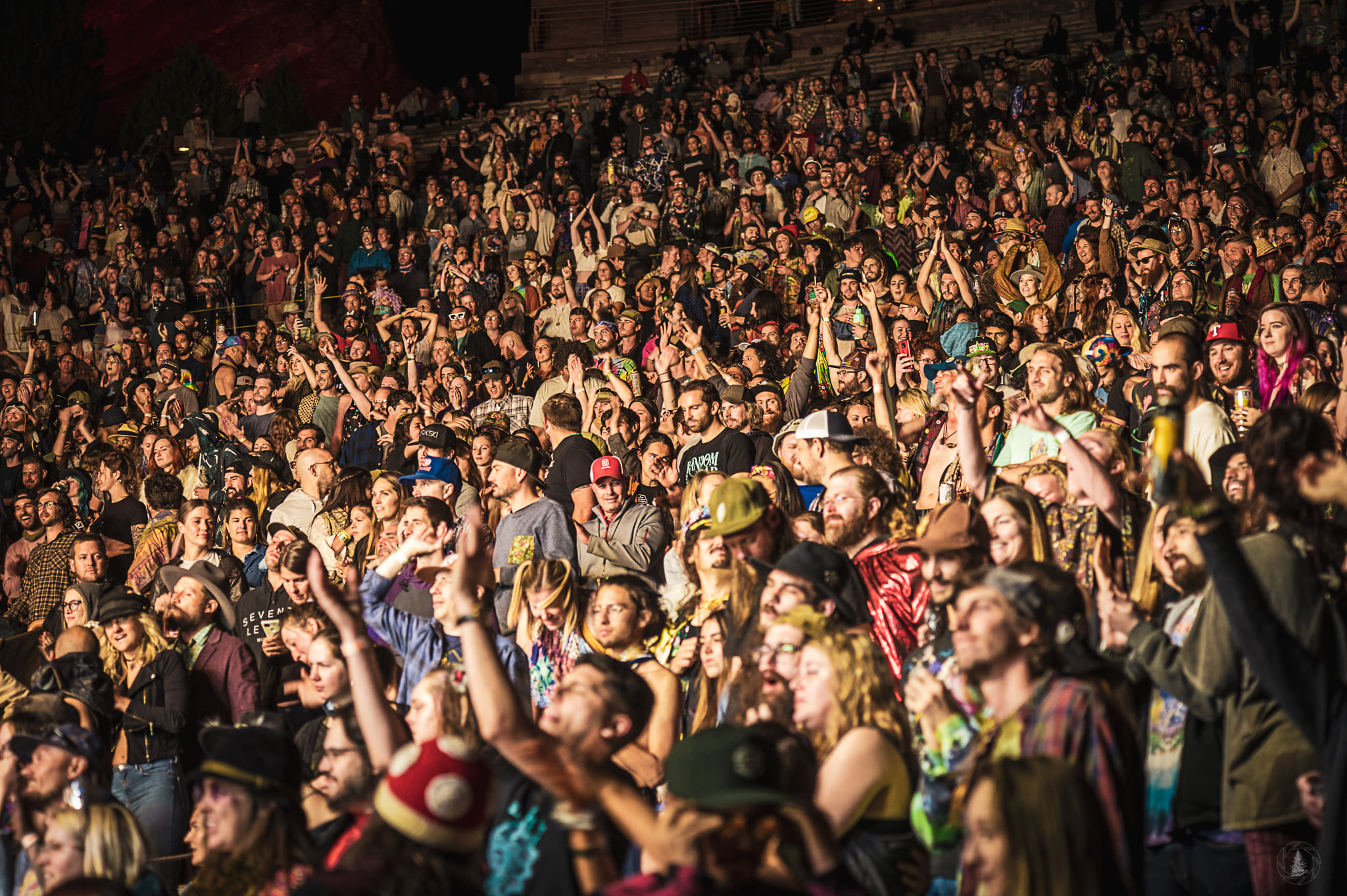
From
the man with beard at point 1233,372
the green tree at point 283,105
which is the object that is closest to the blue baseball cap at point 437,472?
the man with beard at point 1233,372

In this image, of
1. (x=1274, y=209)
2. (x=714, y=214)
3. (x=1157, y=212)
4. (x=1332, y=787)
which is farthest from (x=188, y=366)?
(x=1332, y=787)

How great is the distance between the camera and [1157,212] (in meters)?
10.5

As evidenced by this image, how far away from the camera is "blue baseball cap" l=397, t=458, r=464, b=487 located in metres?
6.95

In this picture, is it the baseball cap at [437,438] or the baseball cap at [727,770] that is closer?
the baseball cap at [727,770]

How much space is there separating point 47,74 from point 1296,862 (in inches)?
1122

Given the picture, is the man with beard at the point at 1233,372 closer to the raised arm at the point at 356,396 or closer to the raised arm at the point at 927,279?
the raised arm at the point at 927,279

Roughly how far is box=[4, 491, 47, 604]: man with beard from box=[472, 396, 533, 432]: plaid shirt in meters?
2.94

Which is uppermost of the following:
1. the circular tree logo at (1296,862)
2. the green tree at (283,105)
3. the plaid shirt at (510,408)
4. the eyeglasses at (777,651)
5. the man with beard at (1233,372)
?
the green tree at (283,105)

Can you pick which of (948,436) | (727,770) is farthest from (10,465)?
(727,770)

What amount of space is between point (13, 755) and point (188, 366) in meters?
9.51

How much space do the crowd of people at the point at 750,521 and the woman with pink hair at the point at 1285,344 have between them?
0.08ft

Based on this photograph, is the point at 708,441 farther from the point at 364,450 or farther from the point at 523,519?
the point at 364,450

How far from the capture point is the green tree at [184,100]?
26.3 metres

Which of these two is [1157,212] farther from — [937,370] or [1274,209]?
[937,370]
